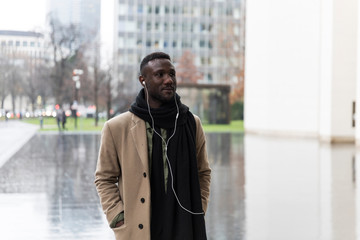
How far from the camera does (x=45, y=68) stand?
186 feet

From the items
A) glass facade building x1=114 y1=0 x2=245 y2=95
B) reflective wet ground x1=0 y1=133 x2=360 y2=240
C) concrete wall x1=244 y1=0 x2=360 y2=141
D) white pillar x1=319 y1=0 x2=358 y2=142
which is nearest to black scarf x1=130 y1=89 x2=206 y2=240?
reflective wet ground x1=0 y1=133 x2=360 y2=240

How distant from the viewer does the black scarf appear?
2930 millimetres

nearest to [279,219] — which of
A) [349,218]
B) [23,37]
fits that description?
[349,218]

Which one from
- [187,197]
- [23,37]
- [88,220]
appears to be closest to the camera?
[187,197]

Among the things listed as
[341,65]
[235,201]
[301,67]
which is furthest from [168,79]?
[301,67]

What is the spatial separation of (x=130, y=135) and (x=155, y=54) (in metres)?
0.46

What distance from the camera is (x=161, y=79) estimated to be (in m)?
2.91

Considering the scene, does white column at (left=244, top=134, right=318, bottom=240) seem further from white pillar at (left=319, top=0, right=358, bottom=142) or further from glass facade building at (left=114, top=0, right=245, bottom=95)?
glass facade building at (left=114, top=0, right=245, bottom=95)

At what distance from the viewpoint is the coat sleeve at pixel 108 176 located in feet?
9.89

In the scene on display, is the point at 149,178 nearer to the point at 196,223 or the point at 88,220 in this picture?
the point at 196,223

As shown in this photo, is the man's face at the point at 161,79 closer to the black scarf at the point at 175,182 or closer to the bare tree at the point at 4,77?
the black scarf at the point at 175,182

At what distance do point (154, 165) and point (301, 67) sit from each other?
100 ft

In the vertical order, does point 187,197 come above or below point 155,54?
below

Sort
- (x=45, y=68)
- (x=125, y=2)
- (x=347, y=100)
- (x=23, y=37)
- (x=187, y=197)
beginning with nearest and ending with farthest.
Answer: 1. (x=187, y=197)
2. (x=347, y=100)
3. (x=45, y=68)
4. (x=23, y=37)
5. (x=125, y=2)
